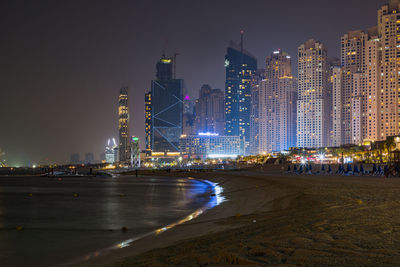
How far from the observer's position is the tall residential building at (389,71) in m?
171

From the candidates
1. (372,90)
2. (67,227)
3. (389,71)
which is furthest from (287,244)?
(372,90)

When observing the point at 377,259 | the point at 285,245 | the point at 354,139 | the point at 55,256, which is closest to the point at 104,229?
the point at 55,256

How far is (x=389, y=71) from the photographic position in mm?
175250

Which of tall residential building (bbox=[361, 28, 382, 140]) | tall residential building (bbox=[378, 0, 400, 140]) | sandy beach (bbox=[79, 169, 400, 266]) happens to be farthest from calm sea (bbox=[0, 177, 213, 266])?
tall residential building (bbox=[361, 28, 382, 140])

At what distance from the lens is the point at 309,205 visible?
16.1 metres

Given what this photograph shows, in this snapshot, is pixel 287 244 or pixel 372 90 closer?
pixel 287 244

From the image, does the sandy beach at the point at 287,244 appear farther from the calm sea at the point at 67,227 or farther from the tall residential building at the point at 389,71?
the tall residential building at the point at 389,71

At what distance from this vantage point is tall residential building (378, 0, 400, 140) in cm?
17125

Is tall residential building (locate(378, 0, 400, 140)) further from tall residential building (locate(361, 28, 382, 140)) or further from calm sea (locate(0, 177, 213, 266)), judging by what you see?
calm sea (locate(0, 177, 213, 266))

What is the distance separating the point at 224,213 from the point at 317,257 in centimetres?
1013

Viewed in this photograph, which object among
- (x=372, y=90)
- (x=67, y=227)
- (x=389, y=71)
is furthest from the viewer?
(x=372, y=90)

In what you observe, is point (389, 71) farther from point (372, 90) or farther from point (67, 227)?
point (67, 227)

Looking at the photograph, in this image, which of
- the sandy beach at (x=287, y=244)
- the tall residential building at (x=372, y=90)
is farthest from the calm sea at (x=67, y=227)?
the tall residential building at (x=372, y=90)

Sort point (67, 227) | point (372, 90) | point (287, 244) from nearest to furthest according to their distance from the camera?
point (287, 244)
point (67, 227)
point (372, 90)
